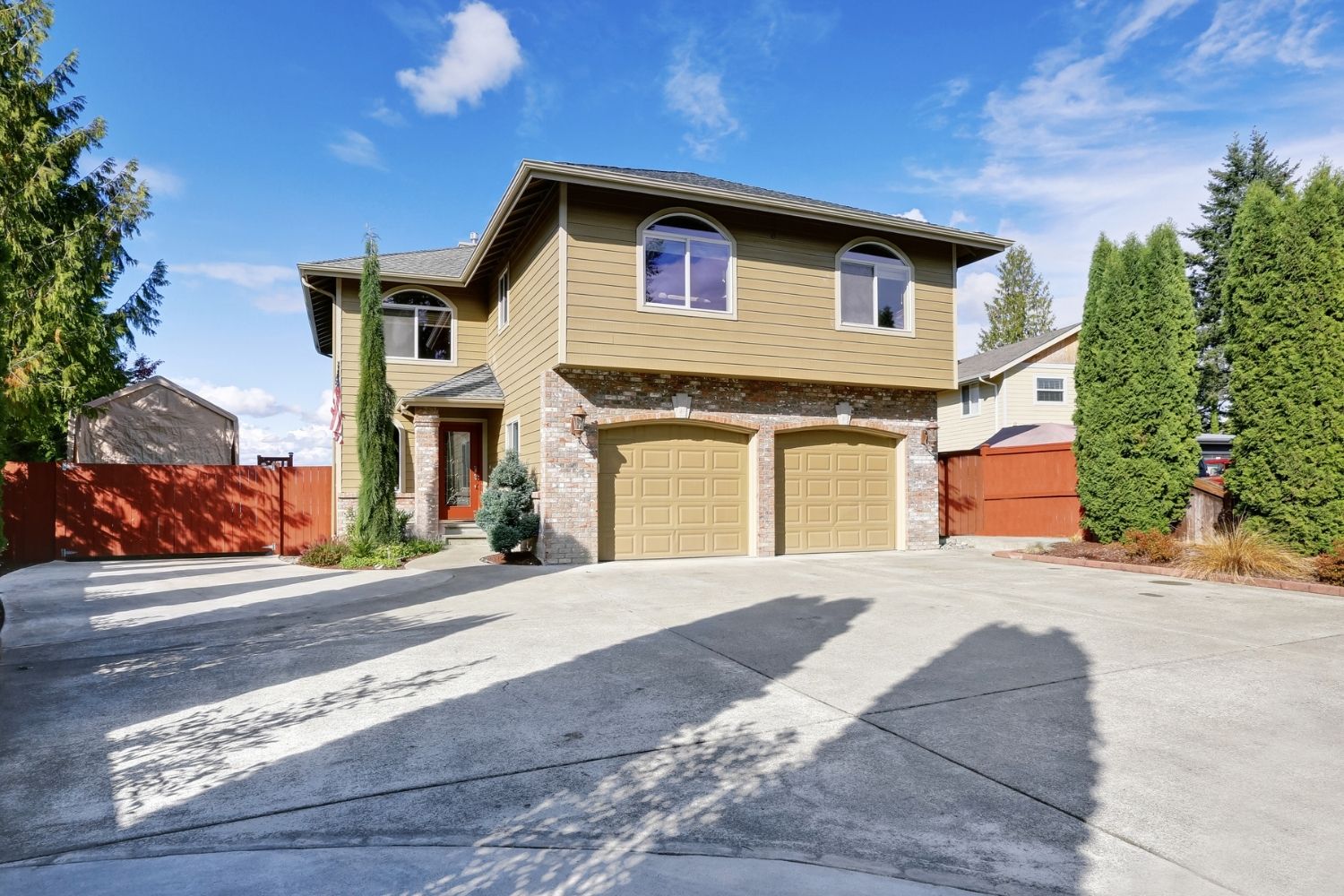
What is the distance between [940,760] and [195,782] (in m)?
3.62

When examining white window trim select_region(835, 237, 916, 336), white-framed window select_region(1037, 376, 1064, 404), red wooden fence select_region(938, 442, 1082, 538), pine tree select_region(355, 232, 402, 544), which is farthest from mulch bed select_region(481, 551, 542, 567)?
white-framed window select_region(1037, 376, 1064, 404)

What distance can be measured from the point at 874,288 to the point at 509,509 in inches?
307

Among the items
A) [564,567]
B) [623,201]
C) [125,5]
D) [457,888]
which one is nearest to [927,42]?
[623,201]

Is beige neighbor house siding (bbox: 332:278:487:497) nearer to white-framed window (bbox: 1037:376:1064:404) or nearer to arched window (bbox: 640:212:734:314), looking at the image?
arched window (bbox: 640:212:734:314)

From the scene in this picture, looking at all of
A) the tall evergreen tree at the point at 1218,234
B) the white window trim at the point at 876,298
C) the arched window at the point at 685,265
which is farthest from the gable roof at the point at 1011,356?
the arched window at the point at 685,265

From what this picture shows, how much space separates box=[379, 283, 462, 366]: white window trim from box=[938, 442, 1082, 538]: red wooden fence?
1167cm

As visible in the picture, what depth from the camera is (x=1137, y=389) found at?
11.8m

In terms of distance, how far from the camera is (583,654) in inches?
223

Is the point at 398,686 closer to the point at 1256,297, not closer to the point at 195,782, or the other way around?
the point at 195,782

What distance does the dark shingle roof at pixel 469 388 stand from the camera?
13594mm

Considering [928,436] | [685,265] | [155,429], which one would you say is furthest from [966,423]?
[155,429]

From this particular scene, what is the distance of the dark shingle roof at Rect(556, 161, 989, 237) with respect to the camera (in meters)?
11.7

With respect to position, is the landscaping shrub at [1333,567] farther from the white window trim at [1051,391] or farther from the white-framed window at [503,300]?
the white window trim at [1051,391]

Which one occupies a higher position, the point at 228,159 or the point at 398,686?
the point at 228,159
